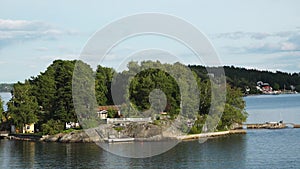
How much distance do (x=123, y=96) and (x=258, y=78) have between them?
126 meters

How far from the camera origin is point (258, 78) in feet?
579

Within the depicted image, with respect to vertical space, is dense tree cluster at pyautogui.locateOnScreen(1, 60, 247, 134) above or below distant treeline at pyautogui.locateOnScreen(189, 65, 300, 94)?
below

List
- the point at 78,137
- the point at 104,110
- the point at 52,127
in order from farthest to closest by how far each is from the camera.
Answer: the point at 104,110 → the point at 52,127 → the point at 78,137

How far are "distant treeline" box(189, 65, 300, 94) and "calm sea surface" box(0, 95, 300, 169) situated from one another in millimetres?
96651

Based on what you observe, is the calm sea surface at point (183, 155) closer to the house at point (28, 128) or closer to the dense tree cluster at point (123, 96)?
the dense tree cluster at point (123, 96)

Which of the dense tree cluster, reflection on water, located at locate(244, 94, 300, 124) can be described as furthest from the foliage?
reflection on water, located at locate(244, 94, 300, 124)

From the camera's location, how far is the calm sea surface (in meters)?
34.2

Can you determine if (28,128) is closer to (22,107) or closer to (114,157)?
(22,107)

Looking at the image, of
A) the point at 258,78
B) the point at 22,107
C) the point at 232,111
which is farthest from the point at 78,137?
the point at 258,78

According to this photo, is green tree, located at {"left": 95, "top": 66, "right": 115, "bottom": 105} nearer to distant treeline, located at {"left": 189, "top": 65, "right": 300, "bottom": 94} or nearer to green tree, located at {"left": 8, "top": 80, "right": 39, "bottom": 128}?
green tree, located at {"left": 8, "top": 80, "right": 39, "bottom": 128}

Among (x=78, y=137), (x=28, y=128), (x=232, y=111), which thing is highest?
(x=232, y=111)

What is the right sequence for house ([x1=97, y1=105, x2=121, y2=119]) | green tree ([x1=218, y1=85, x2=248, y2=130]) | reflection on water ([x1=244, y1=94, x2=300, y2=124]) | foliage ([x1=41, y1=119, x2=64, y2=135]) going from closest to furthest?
foliage ([x1=41, y1=119, x2=64, y2=135]) < green tree ([x1=218, y1=85, x2=248, y2=130]) < house ([x1=97, y1=105, x2=121, y2=119]) < reflection on water ([x1=244, y1=94, x2=300, y2=124])

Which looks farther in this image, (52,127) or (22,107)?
(22,107)

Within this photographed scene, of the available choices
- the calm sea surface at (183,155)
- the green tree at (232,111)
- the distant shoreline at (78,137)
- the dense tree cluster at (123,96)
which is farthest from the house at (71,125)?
the green tree at (232,111)
